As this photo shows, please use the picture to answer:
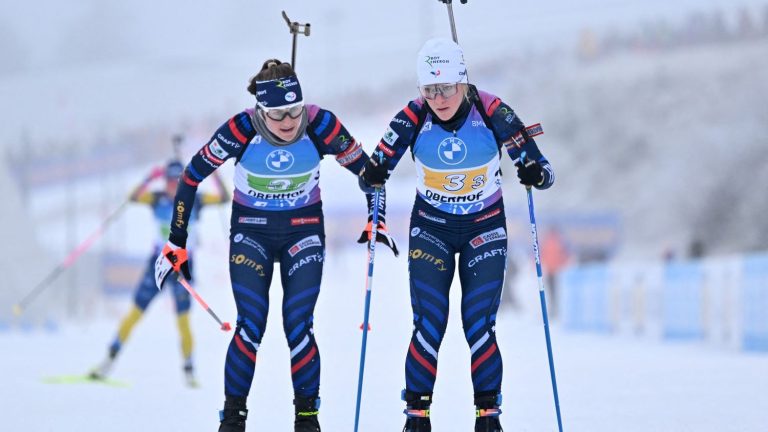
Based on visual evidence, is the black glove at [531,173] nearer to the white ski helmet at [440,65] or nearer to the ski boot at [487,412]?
the white ski helmet at [440,65]

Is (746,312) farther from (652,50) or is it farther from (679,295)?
(652,50)

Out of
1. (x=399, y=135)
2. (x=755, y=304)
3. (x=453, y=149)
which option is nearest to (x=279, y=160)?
(x=399, y=135)

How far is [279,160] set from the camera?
631cm

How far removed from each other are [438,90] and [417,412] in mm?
1566

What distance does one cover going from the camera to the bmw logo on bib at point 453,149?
6094mm

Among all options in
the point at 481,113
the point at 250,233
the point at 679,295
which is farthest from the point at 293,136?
the point at 679,295

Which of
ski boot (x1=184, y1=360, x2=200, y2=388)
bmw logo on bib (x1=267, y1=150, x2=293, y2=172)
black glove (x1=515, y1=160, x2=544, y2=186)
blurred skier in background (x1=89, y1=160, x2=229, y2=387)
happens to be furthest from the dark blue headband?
ski boot (x1=184, y1=360, x2=200, y2=388)

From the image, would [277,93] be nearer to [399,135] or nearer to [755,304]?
[399,135]

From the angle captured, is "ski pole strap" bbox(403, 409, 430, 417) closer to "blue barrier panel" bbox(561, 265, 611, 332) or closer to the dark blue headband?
the dark blue headband

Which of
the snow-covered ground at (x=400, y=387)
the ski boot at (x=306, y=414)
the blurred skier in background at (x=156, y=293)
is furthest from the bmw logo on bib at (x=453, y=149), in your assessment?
the blurred skier in background at (x=156, y=293)

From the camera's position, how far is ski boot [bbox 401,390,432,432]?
589 cm

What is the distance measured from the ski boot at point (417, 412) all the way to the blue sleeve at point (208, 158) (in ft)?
4.88

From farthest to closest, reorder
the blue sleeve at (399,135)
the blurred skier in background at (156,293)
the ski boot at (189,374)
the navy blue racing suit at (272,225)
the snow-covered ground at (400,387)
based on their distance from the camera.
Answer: the blurred skier in background at (156,293), the ski boot at (189,374), the snow-covered ground at (400,387), the navy blue racing suit at (272,225), the blue sleeve at (399,135)

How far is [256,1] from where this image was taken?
134125mm
